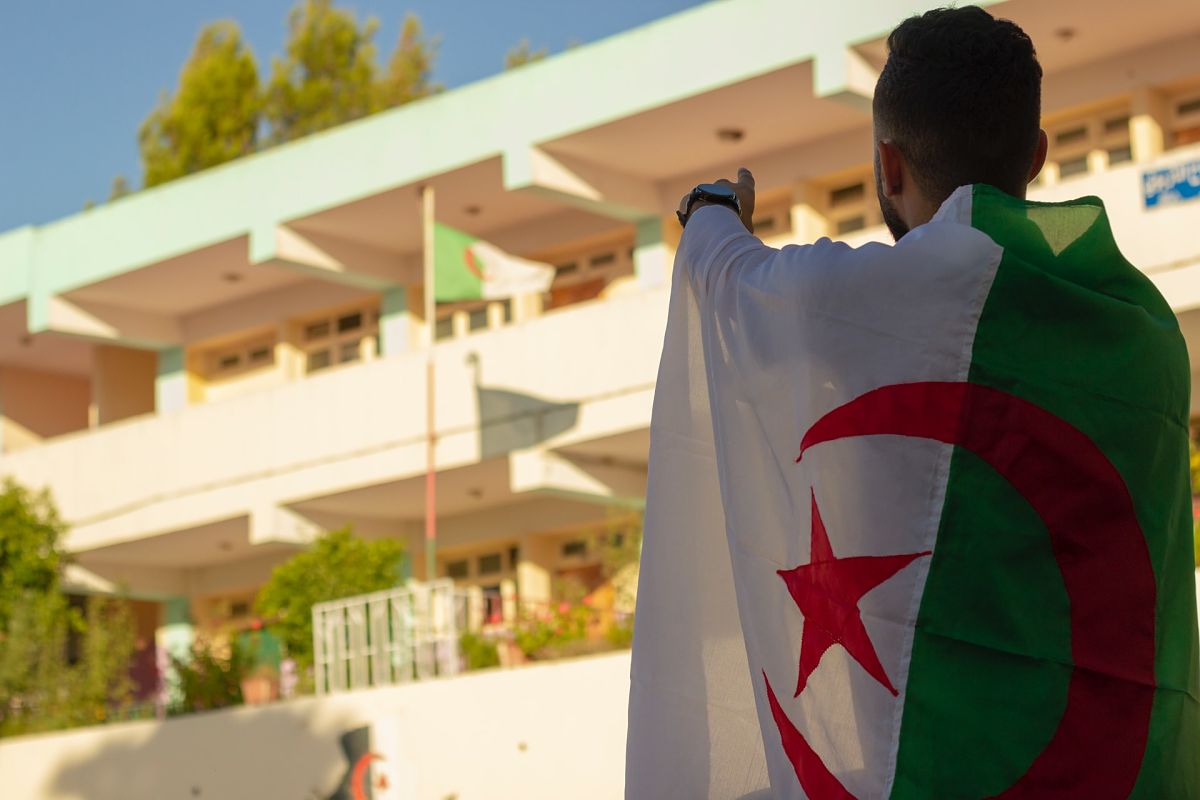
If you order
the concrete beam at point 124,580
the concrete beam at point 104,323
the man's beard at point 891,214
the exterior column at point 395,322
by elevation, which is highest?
the concrete beam at point 104,323

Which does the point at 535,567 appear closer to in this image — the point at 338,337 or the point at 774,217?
the point at 338,337

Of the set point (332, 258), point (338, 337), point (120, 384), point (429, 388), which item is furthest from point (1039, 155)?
point (120, 384)

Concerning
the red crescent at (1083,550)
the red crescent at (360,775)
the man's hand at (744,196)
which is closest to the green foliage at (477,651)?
the red crescent at (360,775)

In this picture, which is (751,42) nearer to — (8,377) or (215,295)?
(215,295)

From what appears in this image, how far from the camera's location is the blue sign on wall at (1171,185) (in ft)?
52.5

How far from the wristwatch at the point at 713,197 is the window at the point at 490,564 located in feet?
69.2

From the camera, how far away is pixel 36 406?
97.1 ft

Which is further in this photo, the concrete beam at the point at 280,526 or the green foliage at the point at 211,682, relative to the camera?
the concrete beam at the point at 280,526

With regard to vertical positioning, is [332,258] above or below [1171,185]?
above

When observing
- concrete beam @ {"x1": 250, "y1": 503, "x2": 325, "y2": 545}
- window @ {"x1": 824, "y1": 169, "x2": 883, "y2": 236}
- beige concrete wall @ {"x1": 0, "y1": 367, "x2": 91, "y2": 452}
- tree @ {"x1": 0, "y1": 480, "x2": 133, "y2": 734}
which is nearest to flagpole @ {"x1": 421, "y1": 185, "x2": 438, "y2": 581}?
concrete beam @ {"x1": 250, "y1": 503, "x2": 325, "y2": 545}

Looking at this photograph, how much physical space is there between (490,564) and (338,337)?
3892 mm

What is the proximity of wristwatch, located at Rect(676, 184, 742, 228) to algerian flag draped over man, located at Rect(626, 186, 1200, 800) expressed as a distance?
0.23 m

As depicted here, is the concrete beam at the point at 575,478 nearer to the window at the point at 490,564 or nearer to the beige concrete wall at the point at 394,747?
the window at the point at 490,564

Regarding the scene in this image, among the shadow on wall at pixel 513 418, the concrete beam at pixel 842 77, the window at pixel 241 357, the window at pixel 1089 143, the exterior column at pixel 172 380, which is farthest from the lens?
the exterior column at pixel 172 380
